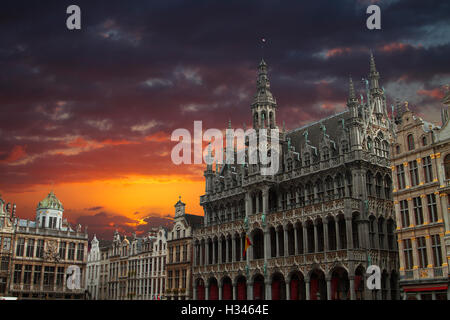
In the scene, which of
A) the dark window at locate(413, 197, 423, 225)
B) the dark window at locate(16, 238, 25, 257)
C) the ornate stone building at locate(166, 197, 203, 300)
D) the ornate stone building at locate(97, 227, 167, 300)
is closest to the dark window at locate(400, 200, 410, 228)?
the dark window at locate(413, 197, 423, 225)

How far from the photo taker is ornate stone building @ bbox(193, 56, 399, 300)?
162 feet

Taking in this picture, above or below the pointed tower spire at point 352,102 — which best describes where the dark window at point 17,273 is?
below

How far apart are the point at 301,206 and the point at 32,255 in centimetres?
5574

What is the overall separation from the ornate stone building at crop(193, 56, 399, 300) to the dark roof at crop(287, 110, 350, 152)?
0.16m

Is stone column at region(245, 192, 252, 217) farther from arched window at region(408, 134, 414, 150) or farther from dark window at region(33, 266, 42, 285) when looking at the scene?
dark window at region(33, 266, 42, 285)

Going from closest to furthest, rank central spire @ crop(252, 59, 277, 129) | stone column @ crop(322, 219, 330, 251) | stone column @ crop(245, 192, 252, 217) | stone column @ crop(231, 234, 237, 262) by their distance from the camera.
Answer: stone column @ crop(322, 219, 330, 251) → stone column @ crop(245, 192, 252, 217) → stone column @ crop(231, 234, 237, 262) → central spire @ crop(252, 59, 277, 129)

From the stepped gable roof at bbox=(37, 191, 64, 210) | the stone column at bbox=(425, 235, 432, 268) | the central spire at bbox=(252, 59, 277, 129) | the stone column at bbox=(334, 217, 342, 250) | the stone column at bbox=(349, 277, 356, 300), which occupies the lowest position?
the stone column at bbox=(349, 277, 356, 300)

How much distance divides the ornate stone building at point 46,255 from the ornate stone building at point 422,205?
6657 centimetres

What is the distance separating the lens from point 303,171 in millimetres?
56531

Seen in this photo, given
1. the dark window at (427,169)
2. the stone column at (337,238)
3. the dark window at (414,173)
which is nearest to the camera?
the dark window at (427,169)

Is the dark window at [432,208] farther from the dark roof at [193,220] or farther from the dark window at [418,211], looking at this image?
the dark roof at [193,220]

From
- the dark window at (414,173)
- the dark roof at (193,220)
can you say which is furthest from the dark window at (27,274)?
the dark window at (414,173)

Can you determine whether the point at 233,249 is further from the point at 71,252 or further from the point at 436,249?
the point at 71,252

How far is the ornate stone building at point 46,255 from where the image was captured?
87.1 metres
